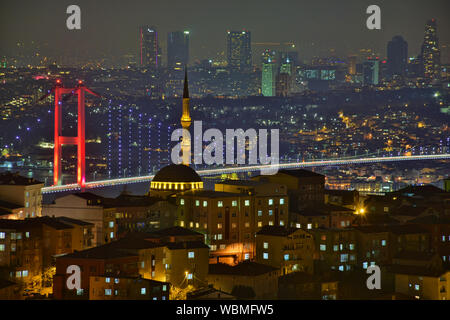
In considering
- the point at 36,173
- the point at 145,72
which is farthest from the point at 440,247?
the point at 145,72

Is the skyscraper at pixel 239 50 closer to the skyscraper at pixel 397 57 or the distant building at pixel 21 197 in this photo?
the skyscraper at pixel 397 57

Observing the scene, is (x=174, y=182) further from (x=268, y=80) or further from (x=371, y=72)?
(x=371, y=72)

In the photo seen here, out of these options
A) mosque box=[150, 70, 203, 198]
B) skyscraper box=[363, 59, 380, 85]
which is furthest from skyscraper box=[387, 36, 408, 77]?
mosque box=[150, 70, 203, 198]

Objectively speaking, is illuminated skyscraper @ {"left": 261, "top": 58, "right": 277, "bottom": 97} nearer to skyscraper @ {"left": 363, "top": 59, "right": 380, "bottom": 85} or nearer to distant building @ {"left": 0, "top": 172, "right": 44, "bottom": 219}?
skyscraper @ {"left": 363, "top": 59, "right": 380, "bottom": 85}

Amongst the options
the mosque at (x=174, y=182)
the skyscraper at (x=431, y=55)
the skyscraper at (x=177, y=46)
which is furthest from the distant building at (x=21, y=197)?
the skyscraper at (x=431, y=55)

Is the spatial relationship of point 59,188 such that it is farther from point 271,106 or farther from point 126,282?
point 271,106
